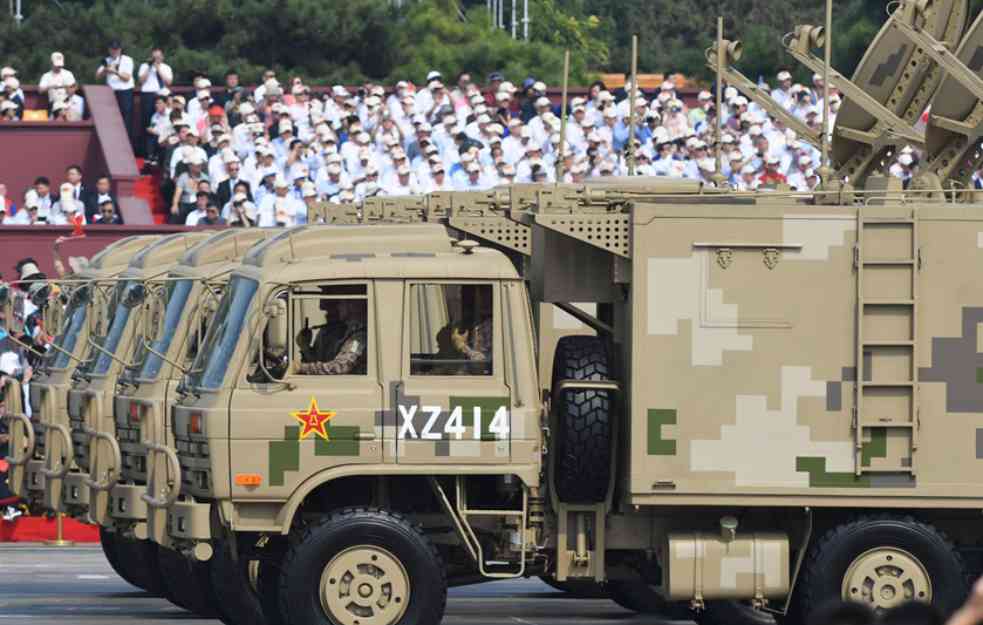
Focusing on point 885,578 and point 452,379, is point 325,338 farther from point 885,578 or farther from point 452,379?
point 885,578

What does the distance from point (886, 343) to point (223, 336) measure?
13.7 ft

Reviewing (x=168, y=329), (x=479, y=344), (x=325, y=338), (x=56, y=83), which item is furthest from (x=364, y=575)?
(x=56, y=83)

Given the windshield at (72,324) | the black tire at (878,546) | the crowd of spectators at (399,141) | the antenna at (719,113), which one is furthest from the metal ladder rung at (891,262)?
the crowd of spectators at (399,141)

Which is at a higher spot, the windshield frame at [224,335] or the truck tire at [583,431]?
the windshield frame at [224,335]

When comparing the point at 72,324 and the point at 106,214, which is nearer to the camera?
the point at 72,324

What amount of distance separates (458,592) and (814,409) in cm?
699

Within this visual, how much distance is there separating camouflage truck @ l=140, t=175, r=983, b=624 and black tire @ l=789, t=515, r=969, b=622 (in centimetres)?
2

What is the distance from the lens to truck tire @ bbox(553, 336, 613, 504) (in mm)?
17500

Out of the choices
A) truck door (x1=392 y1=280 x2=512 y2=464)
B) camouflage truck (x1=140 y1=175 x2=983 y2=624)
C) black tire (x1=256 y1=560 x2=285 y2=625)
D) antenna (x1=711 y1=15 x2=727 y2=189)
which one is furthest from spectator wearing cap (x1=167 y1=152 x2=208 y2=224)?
truck door (x1=392 y1=280 x2=512 y2=464)

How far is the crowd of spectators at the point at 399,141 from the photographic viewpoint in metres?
35.2

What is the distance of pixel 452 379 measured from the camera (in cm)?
1750

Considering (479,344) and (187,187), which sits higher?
(187,187)

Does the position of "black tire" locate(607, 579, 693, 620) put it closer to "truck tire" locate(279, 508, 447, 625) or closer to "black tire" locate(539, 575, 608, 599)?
"black tire" locate(539, 575, 608, 599)

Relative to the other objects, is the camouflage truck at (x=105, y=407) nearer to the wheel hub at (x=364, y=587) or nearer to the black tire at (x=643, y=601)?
the wheel hub at (x=364, y=587)
